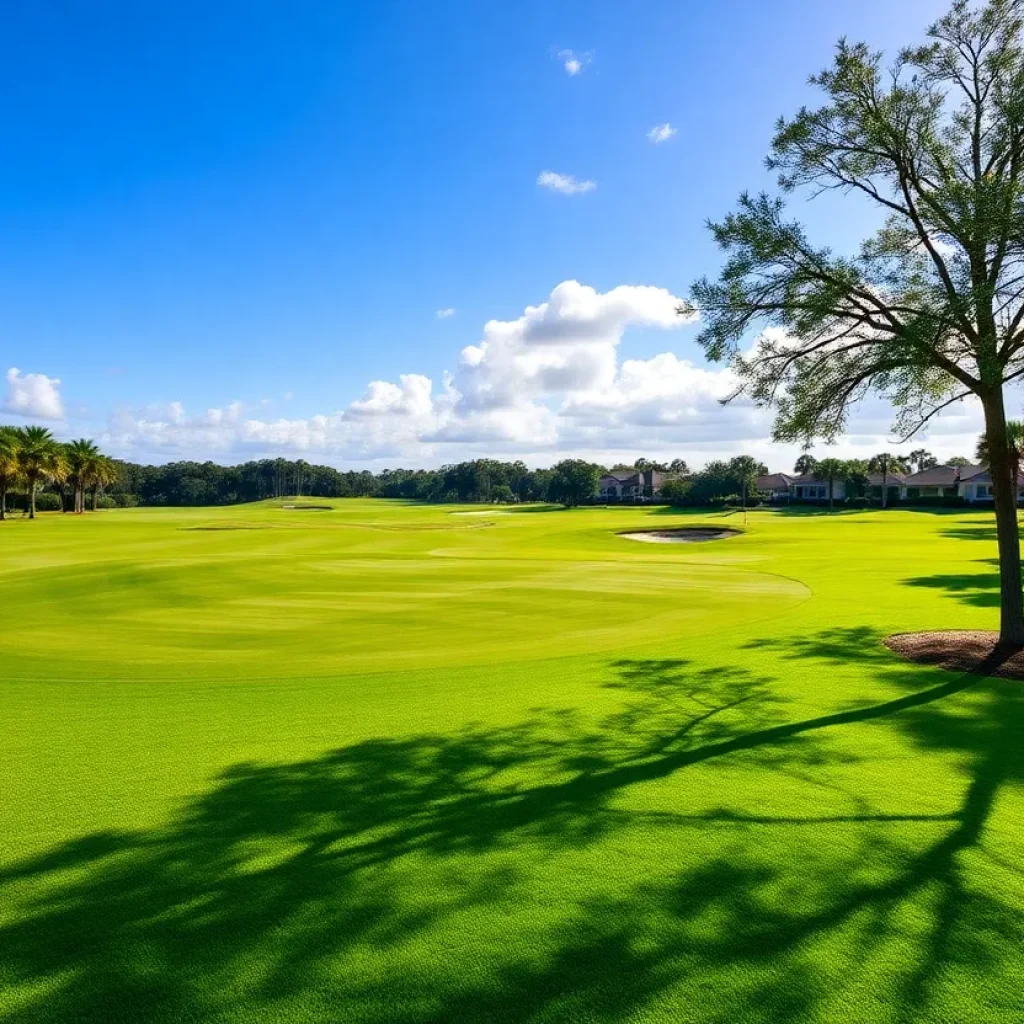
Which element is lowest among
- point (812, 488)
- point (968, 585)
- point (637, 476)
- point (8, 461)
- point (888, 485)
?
point (968, 585)

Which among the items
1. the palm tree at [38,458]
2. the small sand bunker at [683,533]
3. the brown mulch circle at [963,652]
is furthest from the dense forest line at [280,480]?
the brown mulch circle at [963,652]

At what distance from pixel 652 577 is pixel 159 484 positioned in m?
173

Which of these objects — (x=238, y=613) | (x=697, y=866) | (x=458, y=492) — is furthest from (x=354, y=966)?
(x=458, y=492)

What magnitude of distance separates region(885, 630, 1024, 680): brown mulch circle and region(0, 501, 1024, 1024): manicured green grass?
670mm

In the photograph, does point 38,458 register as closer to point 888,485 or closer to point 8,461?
point 8,461

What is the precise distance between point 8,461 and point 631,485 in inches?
4753

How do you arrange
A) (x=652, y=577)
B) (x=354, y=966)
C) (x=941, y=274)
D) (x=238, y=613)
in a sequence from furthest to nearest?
(x=652, y=577)
(x=238, y=613)
(x=941, y=274)
(x=354, y=966)

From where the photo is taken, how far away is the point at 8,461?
230 feet

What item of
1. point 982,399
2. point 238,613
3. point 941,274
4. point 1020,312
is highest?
point 941,274

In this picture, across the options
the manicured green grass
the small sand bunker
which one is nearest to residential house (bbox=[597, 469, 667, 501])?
the small sand bunker

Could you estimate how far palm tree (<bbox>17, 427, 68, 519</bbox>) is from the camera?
74.9 metres

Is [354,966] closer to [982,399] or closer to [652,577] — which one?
[982,399]

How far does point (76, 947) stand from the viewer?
192 inches

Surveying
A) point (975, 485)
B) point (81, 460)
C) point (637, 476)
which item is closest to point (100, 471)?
point (81, 460)
